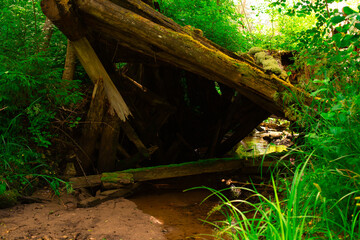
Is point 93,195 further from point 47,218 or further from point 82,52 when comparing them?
point 82,52

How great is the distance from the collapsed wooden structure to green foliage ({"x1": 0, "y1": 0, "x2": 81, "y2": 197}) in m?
0.57

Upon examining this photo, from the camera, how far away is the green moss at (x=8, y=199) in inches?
146

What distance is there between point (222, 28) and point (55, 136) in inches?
159

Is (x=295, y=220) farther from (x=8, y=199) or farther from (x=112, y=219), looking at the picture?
(x=8, y=199)

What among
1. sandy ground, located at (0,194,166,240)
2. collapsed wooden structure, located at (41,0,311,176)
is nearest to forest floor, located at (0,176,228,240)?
sandy ground, located at (0,194,166,240)

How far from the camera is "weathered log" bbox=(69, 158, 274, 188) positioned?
4965 millimetres

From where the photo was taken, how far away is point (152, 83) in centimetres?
701

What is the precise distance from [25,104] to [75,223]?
1.95 meters

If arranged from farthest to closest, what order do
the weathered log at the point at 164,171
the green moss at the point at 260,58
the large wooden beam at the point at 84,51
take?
1. the green moss at the point at 260,58
2. the weathered log at the point at 164,171
3. the large wooden beam at the point at 84,51

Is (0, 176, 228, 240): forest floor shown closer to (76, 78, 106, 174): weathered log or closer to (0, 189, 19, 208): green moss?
(0, 189, 19, 208): green moss

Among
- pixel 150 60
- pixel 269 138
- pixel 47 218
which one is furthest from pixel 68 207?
pixel 269 138

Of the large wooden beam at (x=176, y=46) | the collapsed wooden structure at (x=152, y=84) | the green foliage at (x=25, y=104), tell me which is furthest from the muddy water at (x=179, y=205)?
the large wooden beam at (x=176, y=46)

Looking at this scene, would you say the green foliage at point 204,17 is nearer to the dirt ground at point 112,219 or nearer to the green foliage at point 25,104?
the green foliage at point 25,104

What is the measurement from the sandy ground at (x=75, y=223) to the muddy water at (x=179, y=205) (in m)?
0.21
